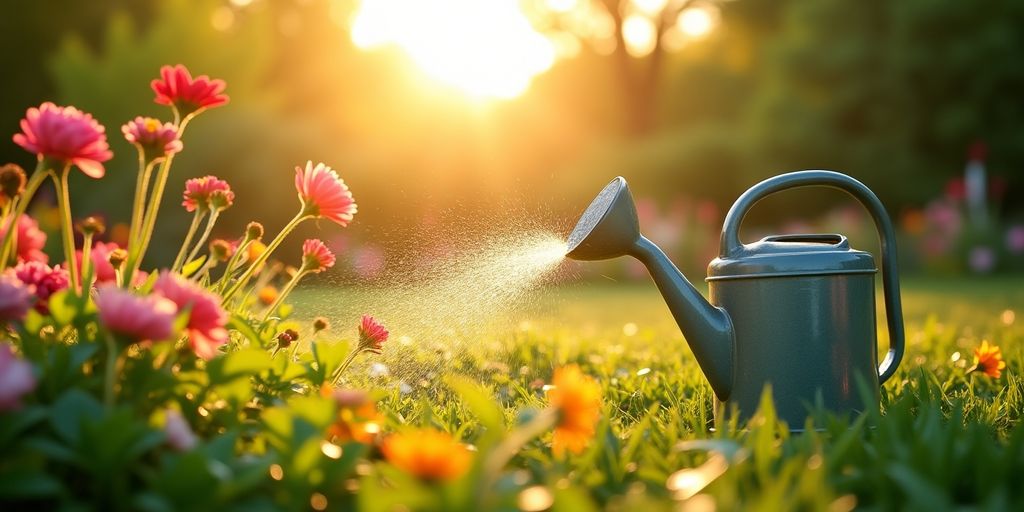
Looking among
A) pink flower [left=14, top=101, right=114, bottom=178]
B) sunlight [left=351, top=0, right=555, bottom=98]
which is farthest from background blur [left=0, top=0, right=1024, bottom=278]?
pink flower [left=14, top=101, right=114, bottom=178]

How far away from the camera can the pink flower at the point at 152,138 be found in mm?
1578

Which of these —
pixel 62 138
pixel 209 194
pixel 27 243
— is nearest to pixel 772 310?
A: pixel 209 194

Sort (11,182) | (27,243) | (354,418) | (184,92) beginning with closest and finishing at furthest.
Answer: (354,418) → (11,182) → (184,92) → (27,243)

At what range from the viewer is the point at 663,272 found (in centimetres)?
197

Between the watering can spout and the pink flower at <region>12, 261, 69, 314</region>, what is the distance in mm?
1011

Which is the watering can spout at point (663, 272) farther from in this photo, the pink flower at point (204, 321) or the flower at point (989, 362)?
the pink flower at point (204, 321)

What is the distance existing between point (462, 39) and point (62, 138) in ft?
33.9

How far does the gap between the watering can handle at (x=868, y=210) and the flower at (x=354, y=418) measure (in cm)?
92

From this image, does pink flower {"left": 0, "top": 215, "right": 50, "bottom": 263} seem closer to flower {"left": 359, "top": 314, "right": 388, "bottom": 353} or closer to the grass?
flower {"left": 359, "top": 314, "right": 388, "bottom": 353}

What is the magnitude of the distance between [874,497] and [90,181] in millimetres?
13058

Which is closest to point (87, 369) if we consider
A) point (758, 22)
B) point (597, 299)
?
point (597, 299)

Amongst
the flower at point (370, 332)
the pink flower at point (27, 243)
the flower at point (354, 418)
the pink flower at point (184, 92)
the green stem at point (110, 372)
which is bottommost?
the flower at point (354, 418)

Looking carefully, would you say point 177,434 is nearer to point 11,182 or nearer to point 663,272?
point 11,182

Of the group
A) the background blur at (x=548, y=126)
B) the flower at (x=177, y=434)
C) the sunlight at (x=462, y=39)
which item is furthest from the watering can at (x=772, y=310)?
the sunlight at (x=462, y=39)
